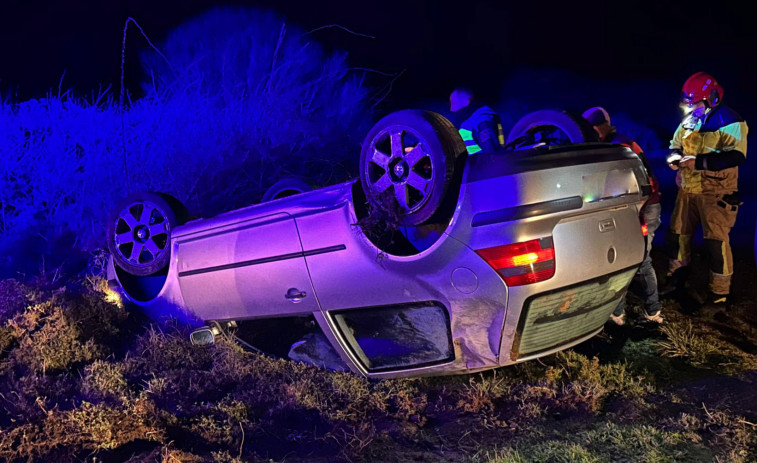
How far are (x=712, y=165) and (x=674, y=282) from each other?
1.16 m

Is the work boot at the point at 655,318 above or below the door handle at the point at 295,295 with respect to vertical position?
below

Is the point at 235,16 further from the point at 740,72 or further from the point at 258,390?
the point at 740,72

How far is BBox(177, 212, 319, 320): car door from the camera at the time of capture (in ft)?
11.0

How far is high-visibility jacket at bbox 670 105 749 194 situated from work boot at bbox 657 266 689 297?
803mm

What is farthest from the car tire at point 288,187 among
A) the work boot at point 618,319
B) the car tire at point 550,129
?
the work boot at point 618,319

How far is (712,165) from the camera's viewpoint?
4668 mm

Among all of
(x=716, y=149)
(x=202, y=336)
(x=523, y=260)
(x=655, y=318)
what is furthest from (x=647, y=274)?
(x=202, y=336)

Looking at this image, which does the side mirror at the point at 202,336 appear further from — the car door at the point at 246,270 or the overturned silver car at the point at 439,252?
the car door at the point at 246,270

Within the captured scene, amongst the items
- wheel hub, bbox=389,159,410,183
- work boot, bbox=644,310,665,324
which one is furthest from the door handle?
work boot, bbox=644,310,665,324

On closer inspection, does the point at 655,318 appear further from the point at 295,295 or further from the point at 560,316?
the point at 295,295

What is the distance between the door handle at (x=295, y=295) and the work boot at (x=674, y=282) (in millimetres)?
3441

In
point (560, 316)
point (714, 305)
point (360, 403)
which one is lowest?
point (714, 305)

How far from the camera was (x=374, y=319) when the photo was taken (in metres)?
3.25

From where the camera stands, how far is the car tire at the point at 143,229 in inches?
163
